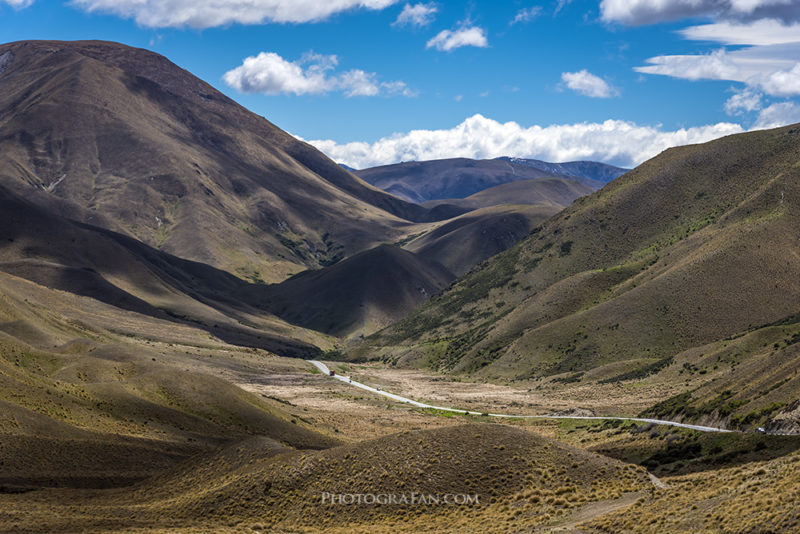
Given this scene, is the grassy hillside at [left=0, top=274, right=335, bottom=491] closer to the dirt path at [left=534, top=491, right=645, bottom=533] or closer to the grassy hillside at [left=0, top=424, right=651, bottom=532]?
the grassy hillside at [left=0, top=424, right=651, bottom=532]

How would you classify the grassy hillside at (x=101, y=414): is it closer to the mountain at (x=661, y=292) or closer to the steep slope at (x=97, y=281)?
the mountain at (x=661, y=292)

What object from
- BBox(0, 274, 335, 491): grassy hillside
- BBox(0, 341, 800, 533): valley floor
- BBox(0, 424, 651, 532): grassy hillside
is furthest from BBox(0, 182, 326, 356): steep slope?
Result: BBox(0, 424, 651, 532): grassy hillside

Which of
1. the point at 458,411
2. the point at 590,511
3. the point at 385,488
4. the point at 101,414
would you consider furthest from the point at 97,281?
the point at 590,511

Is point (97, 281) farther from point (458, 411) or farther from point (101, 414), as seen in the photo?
point (101, 414)

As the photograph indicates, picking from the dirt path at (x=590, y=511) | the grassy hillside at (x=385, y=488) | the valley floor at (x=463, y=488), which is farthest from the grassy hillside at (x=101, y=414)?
the dirt path at (x=590, y=511)

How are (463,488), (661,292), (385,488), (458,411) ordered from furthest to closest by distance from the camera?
1. (661,292)
2. (458,411)
3. (385,488)
4. (463,488)

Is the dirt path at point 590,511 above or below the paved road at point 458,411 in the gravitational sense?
above

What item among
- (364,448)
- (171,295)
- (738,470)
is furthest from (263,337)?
(738,470)

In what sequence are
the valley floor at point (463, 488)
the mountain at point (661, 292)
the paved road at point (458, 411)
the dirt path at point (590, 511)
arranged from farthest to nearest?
the mountain at point (661, 292)
the paved road at point (458, 411)
the dirt path at point (590, 511)
the valley floor at point (463, 488)
